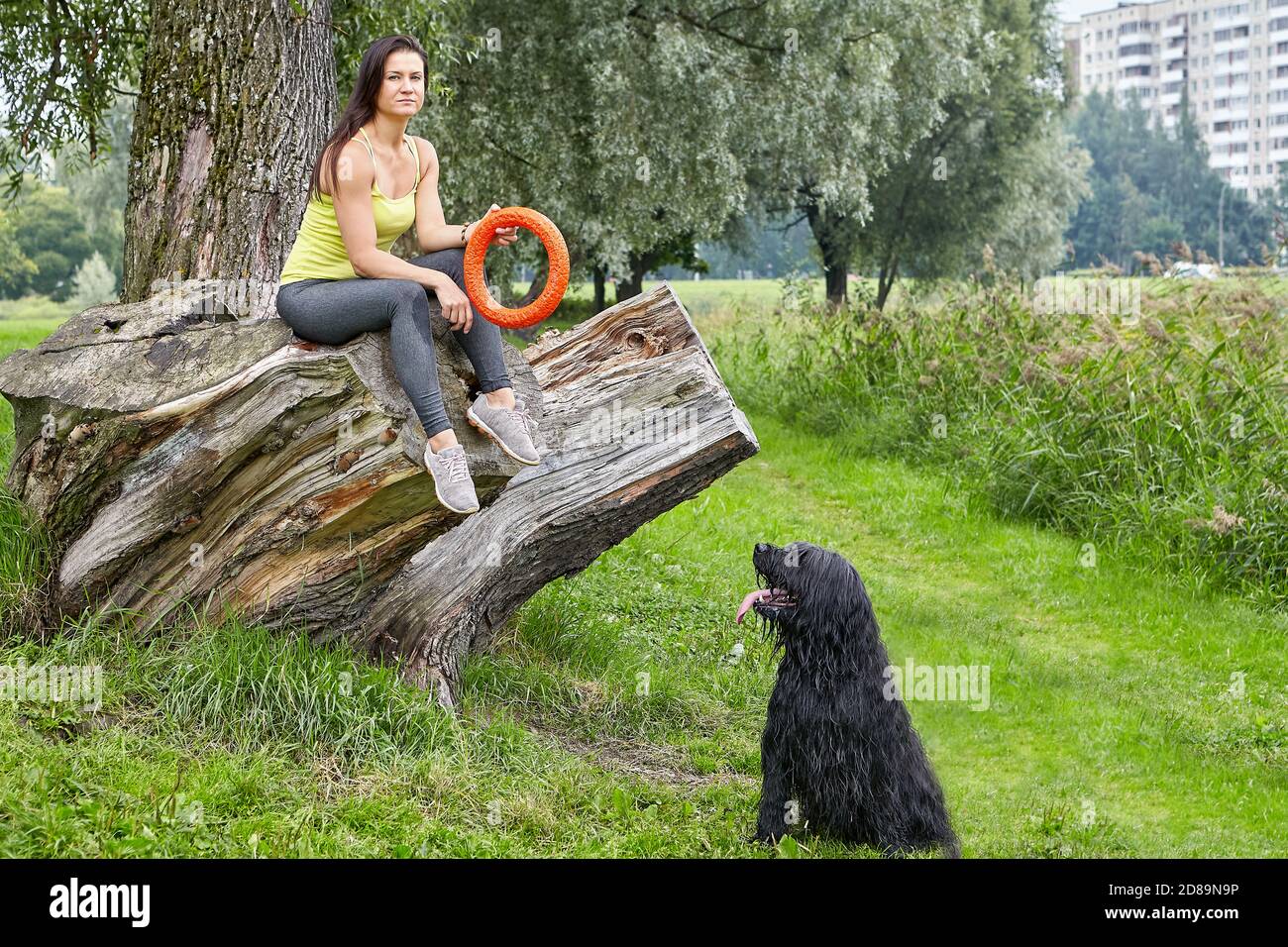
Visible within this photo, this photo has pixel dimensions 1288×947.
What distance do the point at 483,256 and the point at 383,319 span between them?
1.67ft

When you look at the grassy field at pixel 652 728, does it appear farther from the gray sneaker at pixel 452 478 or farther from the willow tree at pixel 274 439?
the gray sneaker at pixel 452 478

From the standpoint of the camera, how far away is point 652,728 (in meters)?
6.35

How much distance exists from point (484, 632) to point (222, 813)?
2027 mm

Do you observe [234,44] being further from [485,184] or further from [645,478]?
[485,184]

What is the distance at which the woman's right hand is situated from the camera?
4992 millimetres

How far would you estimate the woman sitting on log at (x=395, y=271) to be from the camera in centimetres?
484

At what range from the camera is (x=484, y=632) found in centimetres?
629

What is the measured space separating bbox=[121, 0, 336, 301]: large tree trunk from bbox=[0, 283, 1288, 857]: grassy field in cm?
257

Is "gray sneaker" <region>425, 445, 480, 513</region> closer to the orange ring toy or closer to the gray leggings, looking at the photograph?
the gray leggings

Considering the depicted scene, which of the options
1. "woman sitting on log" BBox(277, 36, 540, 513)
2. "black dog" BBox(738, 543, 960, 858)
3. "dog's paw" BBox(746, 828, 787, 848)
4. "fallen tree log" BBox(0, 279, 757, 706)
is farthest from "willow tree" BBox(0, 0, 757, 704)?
"dog's paw" BBox(746, 828, 787, 848)

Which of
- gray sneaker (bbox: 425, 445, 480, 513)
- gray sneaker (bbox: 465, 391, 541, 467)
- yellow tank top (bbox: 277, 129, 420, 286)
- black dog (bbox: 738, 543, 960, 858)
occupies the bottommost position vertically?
black dog (bbox: 738, 543, 960, 858)

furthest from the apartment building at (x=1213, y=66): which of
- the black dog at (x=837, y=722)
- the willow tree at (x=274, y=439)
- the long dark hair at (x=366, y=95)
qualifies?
the black dog at (x=837, y=722)

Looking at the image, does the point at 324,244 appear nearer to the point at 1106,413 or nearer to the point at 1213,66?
the point at 1106,413

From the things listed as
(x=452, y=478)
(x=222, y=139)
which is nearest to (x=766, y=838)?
(x=452, y=478)
